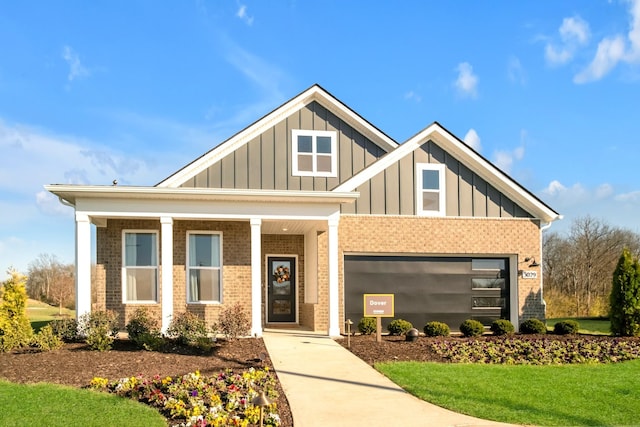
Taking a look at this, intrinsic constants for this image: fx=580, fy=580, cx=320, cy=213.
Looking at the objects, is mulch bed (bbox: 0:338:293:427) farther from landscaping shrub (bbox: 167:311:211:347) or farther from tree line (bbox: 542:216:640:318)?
tree line (bbox: 542:216:640:318)

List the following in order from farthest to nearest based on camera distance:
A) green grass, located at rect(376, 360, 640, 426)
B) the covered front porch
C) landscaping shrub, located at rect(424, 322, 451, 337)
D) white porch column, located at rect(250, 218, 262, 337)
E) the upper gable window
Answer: the upper gable window
landscaping shrub, located at rect(424, 322, 451, 337)
white porch column, located at rect(250, 218, 262, 337)
the covered front porch
green grass, located at rect(376, 360, 640, 426)

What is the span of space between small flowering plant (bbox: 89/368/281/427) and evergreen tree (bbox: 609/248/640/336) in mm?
10816

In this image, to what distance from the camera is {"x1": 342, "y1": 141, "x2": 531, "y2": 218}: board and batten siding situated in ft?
54.8

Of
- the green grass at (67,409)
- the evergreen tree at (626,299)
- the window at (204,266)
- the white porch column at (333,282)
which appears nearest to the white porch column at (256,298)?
the white porch column at (333,282)

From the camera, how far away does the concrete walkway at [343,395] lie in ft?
25.7

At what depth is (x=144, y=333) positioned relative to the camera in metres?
12.9

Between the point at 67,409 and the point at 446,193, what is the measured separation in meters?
12.1

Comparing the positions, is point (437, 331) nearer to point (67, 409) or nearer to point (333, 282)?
point (333, 282)

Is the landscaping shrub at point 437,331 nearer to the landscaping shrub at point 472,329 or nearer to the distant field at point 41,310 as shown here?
the landscaping shrub at point 472,329

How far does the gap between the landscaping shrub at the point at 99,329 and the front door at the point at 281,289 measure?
573 cm

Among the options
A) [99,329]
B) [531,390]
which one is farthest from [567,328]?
[99,329]

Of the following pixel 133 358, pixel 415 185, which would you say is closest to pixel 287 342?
pixel 133 358

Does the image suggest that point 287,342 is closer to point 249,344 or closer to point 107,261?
point 249,344

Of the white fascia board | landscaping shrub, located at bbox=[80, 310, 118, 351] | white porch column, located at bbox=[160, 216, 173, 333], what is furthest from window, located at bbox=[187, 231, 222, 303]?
landscaping shrub, located at bbox=[80, 310, 118, 351]
